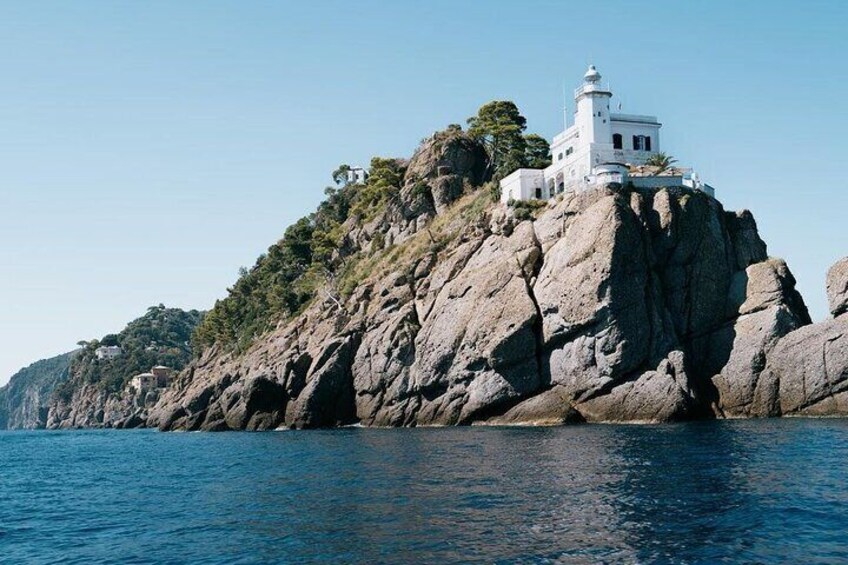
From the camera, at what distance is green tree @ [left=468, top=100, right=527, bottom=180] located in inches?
4200

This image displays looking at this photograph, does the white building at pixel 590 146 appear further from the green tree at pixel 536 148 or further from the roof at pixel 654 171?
the green tree at pixel 536 148

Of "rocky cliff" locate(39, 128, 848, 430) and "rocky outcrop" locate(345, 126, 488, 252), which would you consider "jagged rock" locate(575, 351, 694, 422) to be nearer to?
"rocky cliff" locate(39, 128, 848, 430)

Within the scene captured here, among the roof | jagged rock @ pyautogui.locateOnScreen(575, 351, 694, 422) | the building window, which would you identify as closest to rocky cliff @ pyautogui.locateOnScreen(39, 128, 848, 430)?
jagged rock @ pyautogui.locateOnScreen(575, 351, 694, 422)

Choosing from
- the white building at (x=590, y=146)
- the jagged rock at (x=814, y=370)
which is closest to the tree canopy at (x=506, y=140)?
the white building at (x=590, y=146)

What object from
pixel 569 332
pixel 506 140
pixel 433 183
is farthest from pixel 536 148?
pixel 569 332

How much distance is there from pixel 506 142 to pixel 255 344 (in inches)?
1917

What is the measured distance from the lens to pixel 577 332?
69312 millimetres

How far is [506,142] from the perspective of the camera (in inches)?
4254

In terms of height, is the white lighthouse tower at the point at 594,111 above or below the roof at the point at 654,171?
above

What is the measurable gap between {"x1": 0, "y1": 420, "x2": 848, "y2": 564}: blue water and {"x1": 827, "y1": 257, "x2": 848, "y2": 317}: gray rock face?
46.0 ft

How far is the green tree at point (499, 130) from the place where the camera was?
10669cm

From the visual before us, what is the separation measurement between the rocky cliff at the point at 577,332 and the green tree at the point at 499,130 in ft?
69.5

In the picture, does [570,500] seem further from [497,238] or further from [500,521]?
[497,238]

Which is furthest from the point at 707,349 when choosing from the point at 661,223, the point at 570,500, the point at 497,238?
the point at 570,500
